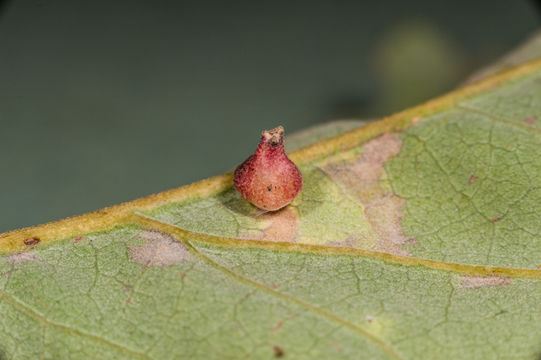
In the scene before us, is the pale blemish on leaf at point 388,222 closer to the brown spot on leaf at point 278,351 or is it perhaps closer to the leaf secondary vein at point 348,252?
the leaf secondary vein at point 348,252

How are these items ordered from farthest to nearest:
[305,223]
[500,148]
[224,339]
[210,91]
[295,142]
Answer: [210,91] < [295,142] < [500,148] < [305,223] < [224,339]

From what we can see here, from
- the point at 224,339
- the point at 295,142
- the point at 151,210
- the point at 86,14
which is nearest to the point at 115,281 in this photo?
the point at 151,210

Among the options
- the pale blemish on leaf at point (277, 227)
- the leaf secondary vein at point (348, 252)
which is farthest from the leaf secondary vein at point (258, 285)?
the pale blemish on leaf at point (277, 227)

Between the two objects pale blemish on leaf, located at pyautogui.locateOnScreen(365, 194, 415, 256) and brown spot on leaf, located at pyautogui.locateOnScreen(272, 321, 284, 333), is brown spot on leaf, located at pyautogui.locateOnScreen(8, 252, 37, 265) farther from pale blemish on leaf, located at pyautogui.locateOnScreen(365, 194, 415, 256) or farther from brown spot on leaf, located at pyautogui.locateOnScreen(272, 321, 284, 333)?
pale blemish on leaf, located at pyautogui.locateOnScreen(365, 194, 415, 256)

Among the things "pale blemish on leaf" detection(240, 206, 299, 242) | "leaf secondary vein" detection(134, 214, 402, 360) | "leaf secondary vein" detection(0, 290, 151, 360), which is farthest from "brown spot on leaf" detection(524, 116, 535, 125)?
"leaf secondary vein" detection(0, 290, 151, 360)

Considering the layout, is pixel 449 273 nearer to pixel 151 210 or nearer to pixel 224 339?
pixel 224 339

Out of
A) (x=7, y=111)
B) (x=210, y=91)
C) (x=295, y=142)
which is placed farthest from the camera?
(x=210, y=91)

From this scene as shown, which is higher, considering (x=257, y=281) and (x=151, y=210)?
(x=151, y=210)
